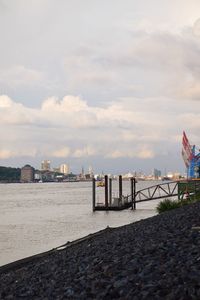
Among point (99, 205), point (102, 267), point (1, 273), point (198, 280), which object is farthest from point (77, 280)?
point (99, 205)

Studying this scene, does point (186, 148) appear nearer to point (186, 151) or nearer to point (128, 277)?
point (186, 151)

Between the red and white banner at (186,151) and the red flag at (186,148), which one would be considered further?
the red flag at (186,148)

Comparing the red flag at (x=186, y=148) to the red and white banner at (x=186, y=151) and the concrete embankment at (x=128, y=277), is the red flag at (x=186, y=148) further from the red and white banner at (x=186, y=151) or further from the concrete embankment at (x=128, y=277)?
the concrete embankment at (x=128, y=277)

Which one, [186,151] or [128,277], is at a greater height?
[186,151]

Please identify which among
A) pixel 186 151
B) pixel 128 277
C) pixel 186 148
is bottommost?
pixel 128 277

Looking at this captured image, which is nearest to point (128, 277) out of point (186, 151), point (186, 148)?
point (186, 151)

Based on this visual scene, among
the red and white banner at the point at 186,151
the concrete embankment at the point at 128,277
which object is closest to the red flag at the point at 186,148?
the red and white banner at the point at 186,151

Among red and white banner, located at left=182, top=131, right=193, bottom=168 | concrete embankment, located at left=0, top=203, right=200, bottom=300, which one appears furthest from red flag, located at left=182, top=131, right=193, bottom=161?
concrete embankment, located at left=0, top=203, right=200, bottom=300

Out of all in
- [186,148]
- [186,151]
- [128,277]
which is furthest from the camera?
[186,148]

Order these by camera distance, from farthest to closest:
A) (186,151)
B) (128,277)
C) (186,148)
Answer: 1. (186,148)
2. (186,151)
3. (128,277)

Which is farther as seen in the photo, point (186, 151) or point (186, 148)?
point (186, 148)

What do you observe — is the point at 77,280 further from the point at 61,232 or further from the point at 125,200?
the point at 125,200

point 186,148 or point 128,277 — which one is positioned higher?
point 186,148

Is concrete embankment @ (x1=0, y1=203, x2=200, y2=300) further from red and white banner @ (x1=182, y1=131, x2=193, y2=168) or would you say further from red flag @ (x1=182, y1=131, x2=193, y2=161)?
red flag @ (x1=182, y1=131, x2=193, y2=161)
